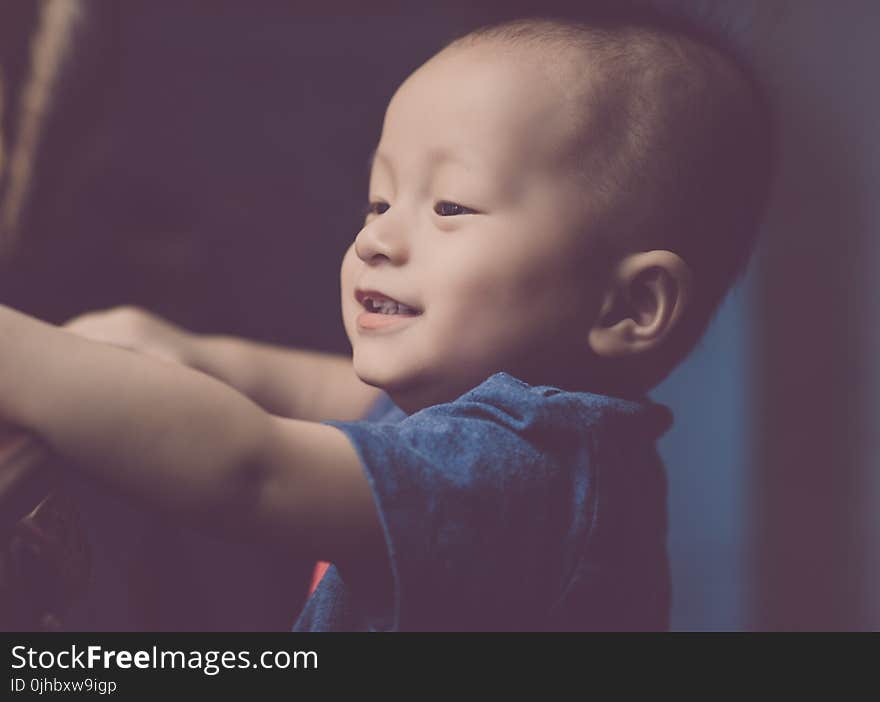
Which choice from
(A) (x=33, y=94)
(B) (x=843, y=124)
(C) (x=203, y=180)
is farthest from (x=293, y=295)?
(B) (x=843, y=124)

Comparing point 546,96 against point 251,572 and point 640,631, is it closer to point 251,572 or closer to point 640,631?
point 640,631

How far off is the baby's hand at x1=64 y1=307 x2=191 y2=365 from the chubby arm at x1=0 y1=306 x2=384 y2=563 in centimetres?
20

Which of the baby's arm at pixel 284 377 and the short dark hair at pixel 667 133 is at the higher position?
the short dark hair at pixel 667 133

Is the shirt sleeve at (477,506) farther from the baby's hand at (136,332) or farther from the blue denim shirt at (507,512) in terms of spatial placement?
the baby's hand at (136,332)

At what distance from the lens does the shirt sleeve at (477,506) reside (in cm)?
31

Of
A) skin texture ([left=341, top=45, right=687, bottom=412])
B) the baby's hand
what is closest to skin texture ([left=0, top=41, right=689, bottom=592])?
skin texture ([left=341, top=45, right=687, bottom=412])

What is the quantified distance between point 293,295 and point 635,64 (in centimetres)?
44

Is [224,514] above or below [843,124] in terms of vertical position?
below

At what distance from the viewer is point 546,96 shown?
363mm

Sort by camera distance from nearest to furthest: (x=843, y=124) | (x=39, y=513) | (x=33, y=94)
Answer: (x=39, y=513)
(x=33, y=94)
(x=843, y=124)

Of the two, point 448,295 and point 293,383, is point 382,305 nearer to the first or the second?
point 448,295

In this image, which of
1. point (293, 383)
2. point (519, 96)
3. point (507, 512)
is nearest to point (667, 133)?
point (519, 96)

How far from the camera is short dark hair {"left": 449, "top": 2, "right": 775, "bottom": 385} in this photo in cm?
37

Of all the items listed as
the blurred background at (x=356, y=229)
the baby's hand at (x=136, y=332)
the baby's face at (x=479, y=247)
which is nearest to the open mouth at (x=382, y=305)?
the baby's face at (x=479, y=247)
